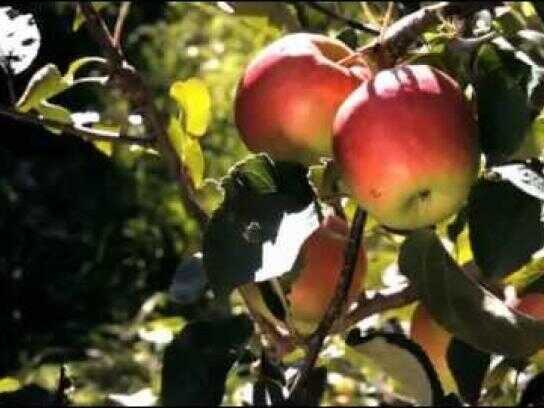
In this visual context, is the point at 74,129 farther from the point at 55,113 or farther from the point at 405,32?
the point at 405,32

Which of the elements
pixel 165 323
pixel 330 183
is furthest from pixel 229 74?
pixel 330 183

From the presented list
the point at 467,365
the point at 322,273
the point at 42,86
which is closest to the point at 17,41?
the point at 42,86

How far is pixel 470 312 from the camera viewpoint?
72 cm

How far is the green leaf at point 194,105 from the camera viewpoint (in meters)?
0.90

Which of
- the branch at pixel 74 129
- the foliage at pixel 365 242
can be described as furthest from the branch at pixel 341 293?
the branch at pixel 74 129

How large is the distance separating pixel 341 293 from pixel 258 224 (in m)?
0.10

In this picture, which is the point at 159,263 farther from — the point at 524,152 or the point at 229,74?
the point at 524,152

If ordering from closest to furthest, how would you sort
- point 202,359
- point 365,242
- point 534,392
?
point 202,359, point 534,392, point 365,242

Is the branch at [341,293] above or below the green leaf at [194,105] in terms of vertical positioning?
below

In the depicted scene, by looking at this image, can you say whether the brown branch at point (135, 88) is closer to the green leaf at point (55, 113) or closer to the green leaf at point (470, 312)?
the green leaf at point (55, 113)

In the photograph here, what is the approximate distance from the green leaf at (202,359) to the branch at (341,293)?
0.14 ft

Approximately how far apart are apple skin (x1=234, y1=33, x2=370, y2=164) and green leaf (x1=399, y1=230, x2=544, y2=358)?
112 millimetres

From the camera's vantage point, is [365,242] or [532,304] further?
[365,242]

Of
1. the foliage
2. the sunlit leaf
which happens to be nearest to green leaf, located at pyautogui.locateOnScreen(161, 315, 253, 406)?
the foliage
